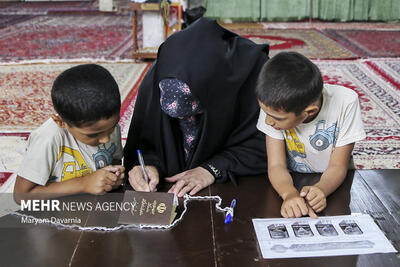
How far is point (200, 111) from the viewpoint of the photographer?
1573mm

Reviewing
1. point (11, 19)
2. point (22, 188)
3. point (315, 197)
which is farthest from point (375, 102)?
point (11, 19)

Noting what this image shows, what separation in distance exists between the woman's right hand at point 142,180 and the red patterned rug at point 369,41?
398 cm

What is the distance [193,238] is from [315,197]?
0.38 m

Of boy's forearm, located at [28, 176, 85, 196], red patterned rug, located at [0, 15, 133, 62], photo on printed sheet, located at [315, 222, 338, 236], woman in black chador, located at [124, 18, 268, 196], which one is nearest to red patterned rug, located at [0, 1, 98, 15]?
red patterned rug, located at [0, 15, 133, 62]

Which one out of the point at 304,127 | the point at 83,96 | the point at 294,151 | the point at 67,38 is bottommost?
the point at 67,38

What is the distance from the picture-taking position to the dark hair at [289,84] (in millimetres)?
1206

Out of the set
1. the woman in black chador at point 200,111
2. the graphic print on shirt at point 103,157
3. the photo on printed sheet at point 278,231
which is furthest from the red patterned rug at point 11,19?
the photo on printed sheet at point 278,231

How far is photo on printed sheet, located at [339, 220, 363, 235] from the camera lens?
1.09 meters

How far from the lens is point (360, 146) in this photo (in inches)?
102

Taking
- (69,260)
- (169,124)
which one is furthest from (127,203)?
(169,124)

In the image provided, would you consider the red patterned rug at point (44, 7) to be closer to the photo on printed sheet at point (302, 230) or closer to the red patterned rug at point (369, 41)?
the red patterned rug at point (369, 41)

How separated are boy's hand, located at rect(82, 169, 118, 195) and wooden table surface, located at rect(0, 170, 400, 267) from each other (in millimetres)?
21

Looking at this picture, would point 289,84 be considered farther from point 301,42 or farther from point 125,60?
point 301,42

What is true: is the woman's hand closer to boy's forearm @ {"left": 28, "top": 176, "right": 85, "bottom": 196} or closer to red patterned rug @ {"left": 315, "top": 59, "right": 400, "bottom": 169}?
boy's forearm @ {"left": 28, "top": 176, "right": 85, "bottom": 196}
